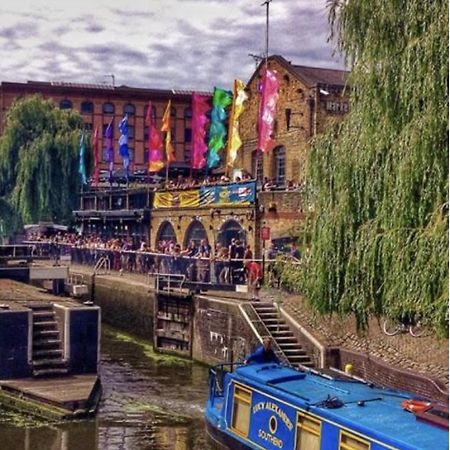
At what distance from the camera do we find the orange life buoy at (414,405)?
1021 cm

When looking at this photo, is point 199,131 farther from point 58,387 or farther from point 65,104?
point 65,104

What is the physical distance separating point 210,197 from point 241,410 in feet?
60.0

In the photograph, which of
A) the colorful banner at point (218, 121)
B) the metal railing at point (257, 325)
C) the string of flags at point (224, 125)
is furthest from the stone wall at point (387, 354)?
the colorful banner at point (218, 121)

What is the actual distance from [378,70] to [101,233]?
112ft

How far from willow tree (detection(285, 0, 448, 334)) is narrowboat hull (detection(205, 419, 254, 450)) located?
3147mm

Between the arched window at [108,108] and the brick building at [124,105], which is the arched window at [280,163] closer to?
the brick building at [124,105]

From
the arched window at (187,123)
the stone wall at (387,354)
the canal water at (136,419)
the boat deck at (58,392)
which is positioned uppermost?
the arched window at (187,123)

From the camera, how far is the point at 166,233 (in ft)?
120

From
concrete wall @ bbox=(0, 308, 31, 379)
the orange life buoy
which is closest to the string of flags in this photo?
concrete wall @ bbox=(0, 308, 31, 379)

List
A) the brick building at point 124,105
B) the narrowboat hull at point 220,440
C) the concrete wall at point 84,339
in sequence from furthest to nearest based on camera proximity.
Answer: the brick building at point 124,105 → the concrete wall at point 84,339 → the narrowboat hull at point 220,440

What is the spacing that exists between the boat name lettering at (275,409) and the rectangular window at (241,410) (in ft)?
1.08

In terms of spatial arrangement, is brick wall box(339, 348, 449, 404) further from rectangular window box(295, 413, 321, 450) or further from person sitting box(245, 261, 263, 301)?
person sitting box(245, 261, 263, 301)

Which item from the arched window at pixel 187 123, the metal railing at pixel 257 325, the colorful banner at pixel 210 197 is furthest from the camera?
the arched window at pixel 187 123

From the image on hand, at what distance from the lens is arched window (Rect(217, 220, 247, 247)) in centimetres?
2963
